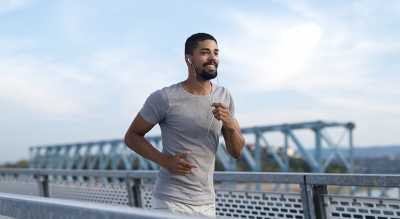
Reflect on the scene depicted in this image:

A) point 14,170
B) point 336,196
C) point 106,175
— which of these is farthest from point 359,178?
point 14,170

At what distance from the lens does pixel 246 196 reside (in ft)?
16.3

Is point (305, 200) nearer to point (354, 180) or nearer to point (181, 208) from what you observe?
point (354, 180)

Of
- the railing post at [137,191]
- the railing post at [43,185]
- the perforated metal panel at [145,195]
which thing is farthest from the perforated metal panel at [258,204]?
the railing post at [43,185]

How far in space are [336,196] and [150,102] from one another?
5.33 ft

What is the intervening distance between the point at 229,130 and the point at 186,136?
0.24 metres

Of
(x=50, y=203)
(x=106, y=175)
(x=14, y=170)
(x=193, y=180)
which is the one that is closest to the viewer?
(x=50, y=203)

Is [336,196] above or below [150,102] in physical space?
below

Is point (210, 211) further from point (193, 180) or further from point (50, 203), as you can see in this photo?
point (50, 203)

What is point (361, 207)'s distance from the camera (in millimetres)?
3994

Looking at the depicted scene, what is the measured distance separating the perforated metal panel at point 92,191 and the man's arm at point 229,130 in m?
3.10

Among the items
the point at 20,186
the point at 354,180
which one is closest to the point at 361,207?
the point at 354,180

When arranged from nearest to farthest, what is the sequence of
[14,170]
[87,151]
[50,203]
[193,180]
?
[50,203] → [193,180] → [14,170] → [87,151]

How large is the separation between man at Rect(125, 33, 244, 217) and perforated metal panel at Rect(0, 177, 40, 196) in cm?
538

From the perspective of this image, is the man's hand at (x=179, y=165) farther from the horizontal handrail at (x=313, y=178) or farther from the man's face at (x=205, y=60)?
the horizontal handrail at (x=313, y=178)
